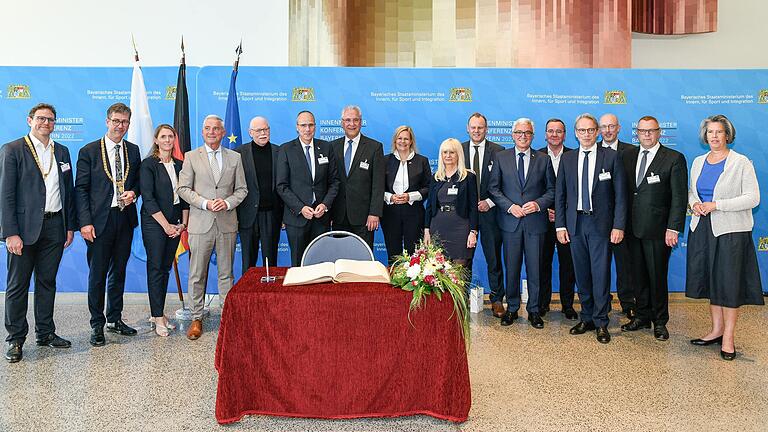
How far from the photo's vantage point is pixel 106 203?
164 inches

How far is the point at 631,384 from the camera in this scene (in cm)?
345

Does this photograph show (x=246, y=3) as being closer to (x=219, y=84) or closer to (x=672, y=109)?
(x=219, y=84)

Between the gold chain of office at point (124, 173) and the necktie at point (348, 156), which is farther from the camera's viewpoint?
the necktie at point (348, 156)

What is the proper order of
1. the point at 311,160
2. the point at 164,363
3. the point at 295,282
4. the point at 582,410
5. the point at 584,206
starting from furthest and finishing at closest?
the point at 311,160 → the point at 584,206 → the point at 164,363 → the point at 582,410 → the point at 295,282

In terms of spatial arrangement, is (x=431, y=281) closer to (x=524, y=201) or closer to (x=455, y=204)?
(x=455, y=204)

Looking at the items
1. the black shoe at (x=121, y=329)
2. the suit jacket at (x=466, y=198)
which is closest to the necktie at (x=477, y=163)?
the suit jacket at (x=466, y=198)

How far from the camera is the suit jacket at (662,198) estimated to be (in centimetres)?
427

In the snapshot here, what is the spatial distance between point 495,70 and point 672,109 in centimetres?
184

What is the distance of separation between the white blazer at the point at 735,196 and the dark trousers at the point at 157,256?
3991 millimetres

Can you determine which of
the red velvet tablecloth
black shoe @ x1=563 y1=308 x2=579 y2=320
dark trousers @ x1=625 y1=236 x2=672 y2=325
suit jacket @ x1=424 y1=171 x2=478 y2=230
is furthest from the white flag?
dark trousers @ x1=625 y1=236 x2=672 y2=325

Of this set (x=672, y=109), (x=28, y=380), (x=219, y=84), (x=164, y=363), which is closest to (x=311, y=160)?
(x=219, y=84)

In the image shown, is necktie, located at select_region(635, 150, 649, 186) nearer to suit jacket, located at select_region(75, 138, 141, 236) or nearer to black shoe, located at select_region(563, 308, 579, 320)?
black shoe, located at select_region(563, 308, 579, 320)

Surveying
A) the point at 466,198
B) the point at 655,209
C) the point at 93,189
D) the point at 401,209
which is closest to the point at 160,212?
the point at 93,189

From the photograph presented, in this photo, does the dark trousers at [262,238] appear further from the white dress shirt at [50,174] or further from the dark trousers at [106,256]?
the white dress shirt at [50,174]
